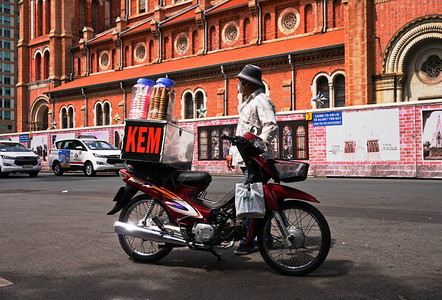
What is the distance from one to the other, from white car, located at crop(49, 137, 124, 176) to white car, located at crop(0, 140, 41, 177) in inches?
46.3

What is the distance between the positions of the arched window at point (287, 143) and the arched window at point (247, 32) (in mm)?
14874

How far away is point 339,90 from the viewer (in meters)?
26.7

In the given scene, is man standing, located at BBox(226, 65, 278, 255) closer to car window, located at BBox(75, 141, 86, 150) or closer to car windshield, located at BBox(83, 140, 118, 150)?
car windshield, located at BBox(83, 140, 118, 150)

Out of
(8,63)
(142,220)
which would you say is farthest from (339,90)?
(8,63)

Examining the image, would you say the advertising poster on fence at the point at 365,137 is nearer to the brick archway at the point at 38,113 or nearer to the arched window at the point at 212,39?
the arched window at the point at 212,39

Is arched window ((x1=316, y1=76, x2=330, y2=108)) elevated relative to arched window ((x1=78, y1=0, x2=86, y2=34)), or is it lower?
lower

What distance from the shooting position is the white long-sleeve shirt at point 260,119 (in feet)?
14.1

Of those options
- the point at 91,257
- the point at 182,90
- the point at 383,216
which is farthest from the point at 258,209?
the point at 182,90

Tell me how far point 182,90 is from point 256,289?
3043 centimetres

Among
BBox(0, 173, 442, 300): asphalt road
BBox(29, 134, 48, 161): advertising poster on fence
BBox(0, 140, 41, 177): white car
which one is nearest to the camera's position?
BBox(0, 173, 442, 300): asphalt road

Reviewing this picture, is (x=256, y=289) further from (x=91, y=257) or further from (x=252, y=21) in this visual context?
(x=252, y=21)

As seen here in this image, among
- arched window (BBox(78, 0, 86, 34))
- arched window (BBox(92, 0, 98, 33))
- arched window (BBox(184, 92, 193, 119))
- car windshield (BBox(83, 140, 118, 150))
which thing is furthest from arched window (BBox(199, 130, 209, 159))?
arched window (BBox(92, 0, 98, 33))

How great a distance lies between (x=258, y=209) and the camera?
3.81 metres

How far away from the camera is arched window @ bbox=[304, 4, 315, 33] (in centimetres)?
3025
